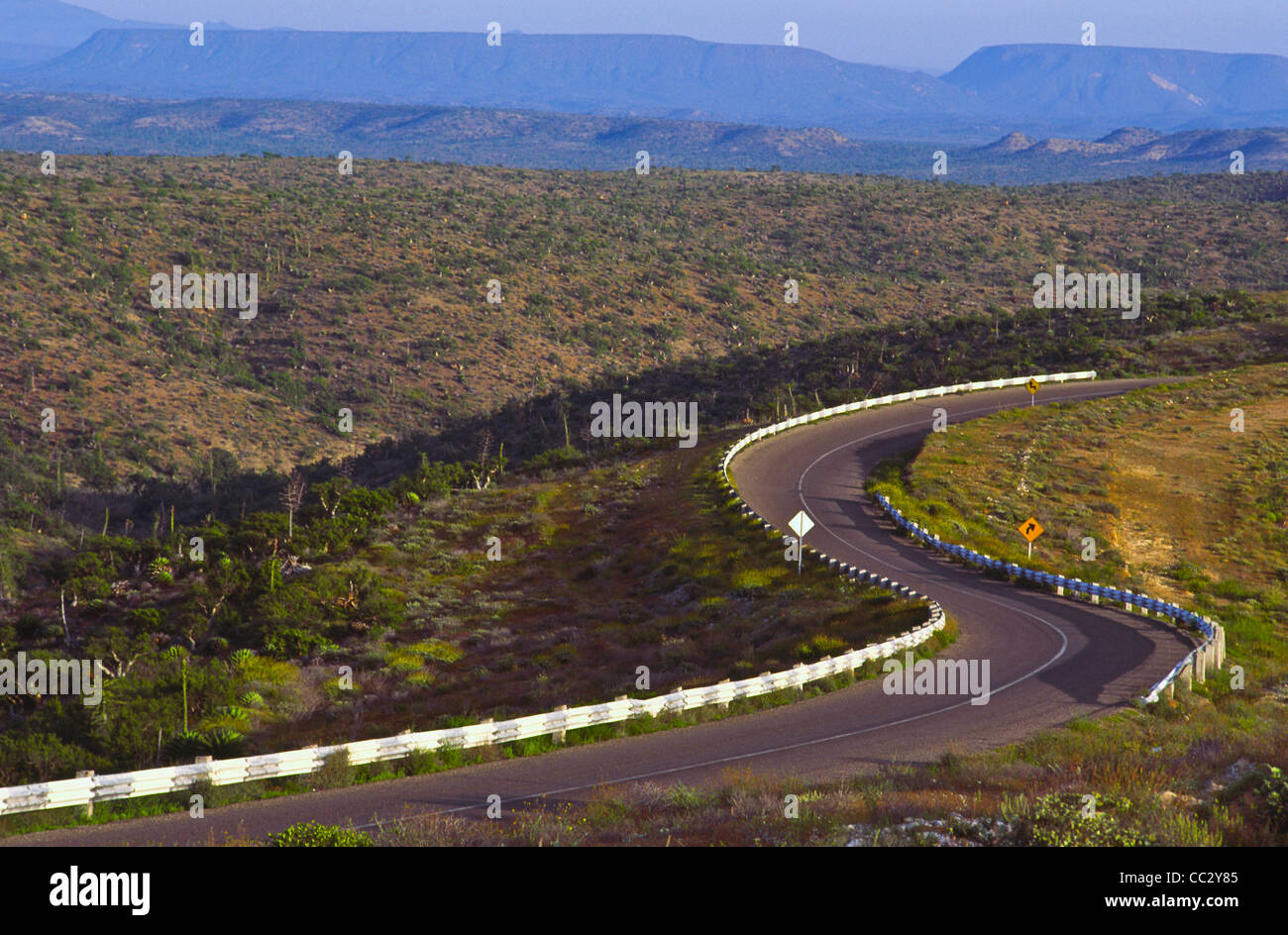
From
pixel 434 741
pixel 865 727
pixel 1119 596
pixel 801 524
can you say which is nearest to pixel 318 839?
pixel 434 741

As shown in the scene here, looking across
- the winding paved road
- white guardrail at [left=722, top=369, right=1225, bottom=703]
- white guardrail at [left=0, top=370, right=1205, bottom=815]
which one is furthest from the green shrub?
white guardrail at [left=722, top=369, right=1225, bottom=703]

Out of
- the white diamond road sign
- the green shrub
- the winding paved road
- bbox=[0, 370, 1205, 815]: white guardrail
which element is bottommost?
the winding paved road

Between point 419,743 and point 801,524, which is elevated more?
point 801,524

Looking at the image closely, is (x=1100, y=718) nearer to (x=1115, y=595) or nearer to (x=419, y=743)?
(x=1115, y=595)

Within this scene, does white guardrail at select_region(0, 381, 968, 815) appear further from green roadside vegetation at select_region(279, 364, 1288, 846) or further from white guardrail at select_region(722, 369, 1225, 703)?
white guardrail at select_region(722, 369, 1225, 703)

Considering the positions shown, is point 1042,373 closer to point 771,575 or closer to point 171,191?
point 771,575

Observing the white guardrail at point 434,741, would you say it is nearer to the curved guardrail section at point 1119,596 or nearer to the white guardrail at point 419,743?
the white guardrail at point 419,743

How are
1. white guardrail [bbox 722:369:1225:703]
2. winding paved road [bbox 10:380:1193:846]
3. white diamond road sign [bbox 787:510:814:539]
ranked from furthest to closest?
white diamond road sign [bbox 787:510:814:539] → white guardrail [bbox 722:369:1225:703] → winding paved road [bbox 10:380:1193:846]
